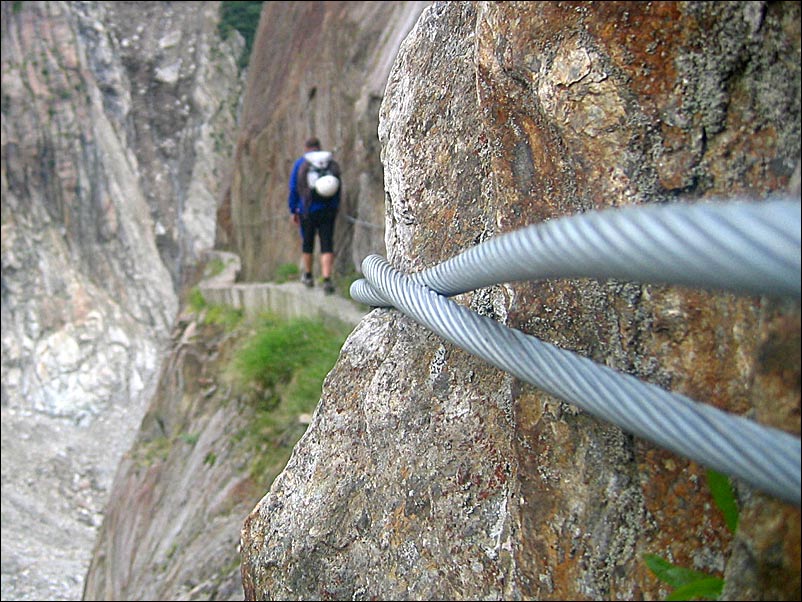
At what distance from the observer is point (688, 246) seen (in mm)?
753

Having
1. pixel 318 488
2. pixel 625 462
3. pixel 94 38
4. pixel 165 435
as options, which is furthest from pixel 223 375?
pixel 94 38

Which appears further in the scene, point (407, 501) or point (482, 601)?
point (407, 501)

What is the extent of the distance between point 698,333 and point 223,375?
7056 mm

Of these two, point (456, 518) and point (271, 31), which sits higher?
point (271, 31)

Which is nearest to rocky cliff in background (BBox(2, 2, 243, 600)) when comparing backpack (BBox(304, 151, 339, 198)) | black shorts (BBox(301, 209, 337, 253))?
black shorts (BBox(301, 209, 337, 253))

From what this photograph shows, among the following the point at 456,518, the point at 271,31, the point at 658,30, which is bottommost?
the point at 456,518

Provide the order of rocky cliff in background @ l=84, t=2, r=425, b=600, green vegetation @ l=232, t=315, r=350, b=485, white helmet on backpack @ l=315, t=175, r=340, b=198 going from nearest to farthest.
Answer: green vegetation @ l=232, t=315, r=350, b=485, rocky cliff in background @ l=84, t=2, r=425, b=600, white helmet on backpack @ l=315, t=175, r=340, b=198

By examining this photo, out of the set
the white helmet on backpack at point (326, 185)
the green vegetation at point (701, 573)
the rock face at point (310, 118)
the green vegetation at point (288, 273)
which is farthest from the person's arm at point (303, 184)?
the green vegetation at point (701, 573)

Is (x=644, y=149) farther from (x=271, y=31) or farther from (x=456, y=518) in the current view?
(x=271, y=31)

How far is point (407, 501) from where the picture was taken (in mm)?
1495

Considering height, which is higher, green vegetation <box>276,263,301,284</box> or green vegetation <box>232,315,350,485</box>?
green vegetation <box>276,263,301,284</box>

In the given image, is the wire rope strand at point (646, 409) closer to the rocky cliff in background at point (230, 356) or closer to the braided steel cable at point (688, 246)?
the braided steel cable at point (688, 246)

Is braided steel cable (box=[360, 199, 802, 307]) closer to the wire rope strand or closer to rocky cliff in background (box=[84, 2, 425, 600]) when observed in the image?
the wire rope strand

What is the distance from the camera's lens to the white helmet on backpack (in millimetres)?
6660
